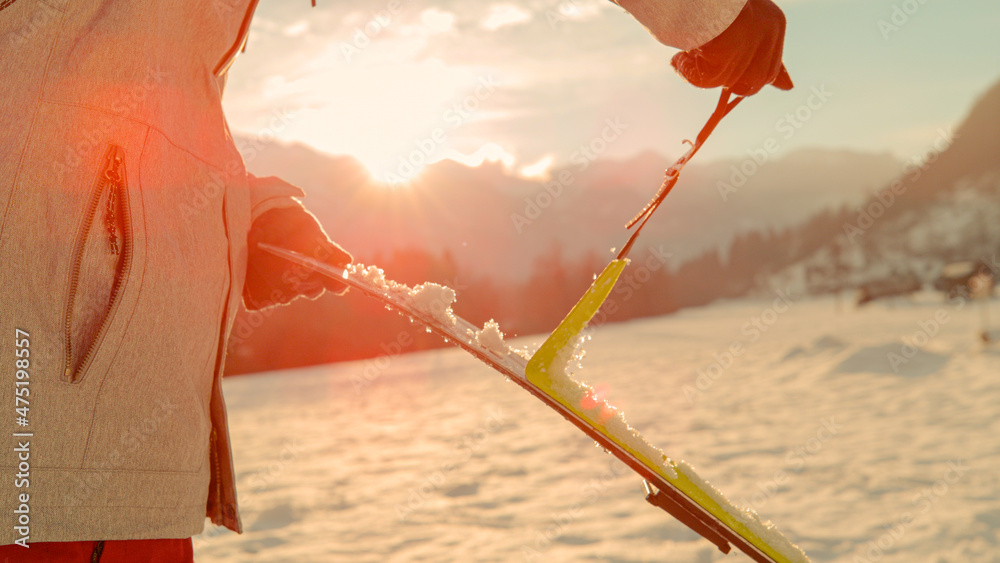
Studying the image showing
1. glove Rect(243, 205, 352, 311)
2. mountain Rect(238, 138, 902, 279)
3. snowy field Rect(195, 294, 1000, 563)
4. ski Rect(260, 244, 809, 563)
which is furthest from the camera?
mountain Rect(238, 138, 902, 279)

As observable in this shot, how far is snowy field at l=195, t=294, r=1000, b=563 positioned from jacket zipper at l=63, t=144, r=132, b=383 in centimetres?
246

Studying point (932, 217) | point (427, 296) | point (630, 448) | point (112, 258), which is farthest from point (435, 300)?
point (932, 217)

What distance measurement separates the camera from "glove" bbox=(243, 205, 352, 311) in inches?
60.2

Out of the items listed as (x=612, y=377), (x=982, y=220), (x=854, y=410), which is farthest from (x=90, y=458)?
(x=982, y=220)

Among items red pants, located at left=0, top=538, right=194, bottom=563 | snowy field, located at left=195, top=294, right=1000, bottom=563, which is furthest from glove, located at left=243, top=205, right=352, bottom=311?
snowy field, located at left=195, top=294, right=1000, bottom=563

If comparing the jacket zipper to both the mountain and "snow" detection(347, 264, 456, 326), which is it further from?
the mountain

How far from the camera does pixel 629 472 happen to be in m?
4.19

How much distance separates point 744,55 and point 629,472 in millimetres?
3607

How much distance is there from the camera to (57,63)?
0.98 m

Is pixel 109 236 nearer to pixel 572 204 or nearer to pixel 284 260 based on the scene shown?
pixel 284 260

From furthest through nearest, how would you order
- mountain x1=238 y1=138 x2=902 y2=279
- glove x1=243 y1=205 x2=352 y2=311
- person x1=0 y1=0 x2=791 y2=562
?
mountain x1=238 y1=138 x2=902 y2=279
glove x1=243 y1=205 x2=352 y2=311
person x1=0 y1=0 x2=791 y2=562

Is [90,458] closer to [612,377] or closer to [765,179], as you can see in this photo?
[612,377]

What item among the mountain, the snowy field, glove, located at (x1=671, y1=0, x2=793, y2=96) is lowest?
the snowy field

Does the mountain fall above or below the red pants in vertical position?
above
